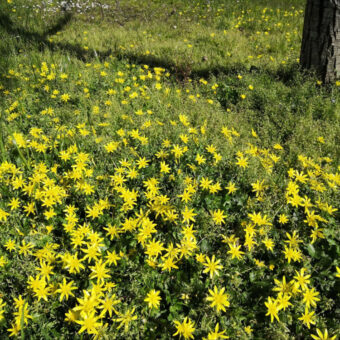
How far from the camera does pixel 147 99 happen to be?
3680 millimetres

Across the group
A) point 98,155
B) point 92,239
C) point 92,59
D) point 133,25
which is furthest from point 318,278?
point 133,25

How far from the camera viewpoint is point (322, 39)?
371 cm

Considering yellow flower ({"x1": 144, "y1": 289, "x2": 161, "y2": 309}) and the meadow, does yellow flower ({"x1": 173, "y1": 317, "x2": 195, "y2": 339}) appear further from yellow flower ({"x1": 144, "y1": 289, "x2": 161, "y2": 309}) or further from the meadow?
yellow flower ({"x1": 144, "y1": 289, "x2": 161, "y2": 309})

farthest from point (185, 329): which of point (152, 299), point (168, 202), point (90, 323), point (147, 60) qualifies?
point (147, 60)

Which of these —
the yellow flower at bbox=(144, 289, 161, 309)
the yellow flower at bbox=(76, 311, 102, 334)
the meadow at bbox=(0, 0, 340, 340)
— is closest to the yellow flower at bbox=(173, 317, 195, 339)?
the meadow at bbox=(0, 0, 340, 340)

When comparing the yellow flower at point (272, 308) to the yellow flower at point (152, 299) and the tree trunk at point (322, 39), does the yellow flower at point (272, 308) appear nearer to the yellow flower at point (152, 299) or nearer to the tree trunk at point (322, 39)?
the yellow flower at point (152, 299)

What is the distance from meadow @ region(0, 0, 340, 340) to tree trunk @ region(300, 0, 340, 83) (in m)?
0.26

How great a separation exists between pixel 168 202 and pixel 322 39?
11.2 feet

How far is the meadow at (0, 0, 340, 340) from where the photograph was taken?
5.54ft

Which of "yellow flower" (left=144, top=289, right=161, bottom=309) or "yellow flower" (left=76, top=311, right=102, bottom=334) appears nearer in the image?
"yellow flower" (left=76, top=311, right=102, bottom=334)

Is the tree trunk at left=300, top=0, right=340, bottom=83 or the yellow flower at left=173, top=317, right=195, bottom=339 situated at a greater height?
the tree trunk at left=300, top=0, right=340, bottom=83

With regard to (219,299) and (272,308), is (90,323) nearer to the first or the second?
(219,299)

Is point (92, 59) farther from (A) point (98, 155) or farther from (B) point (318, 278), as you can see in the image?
(B) point (318, 278)

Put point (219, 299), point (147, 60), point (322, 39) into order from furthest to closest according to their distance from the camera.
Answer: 1. point (147, 60)
2. point (322, 39)
3. point (219, 299)
